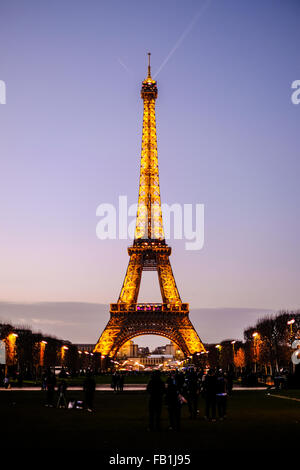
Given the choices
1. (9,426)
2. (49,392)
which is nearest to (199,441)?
(9,426)

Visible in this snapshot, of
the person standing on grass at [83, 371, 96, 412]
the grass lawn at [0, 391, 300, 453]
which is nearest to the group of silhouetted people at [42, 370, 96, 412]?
the person standing on grass at [83, 371, 96, 412]

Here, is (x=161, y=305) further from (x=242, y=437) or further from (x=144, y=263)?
(x=242, y=437)

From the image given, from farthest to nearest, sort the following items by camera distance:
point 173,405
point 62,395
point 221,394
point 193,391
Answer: point 62,395 < point 193,391 < point 221,394 < point 173,405

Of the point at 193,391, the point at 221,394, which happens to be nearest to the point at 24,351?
Answer: the point at 193,391

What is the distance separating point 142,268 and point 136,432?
85865 mm

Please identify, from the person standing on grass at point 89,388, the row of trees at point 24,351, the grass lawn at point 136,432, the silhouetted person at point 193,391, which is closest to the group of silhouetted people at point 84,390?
the person standing on grass at point 89,388

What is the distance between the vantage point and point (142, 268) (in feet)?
344

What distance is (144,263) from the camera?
106125 millimetres

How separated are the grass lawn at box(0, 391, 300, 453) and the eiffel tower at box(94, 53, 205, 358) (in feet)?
242

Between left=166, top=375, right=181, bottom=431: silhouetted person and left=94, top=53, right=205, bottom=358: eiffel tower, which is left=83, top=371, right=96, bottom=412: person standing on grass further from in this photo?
left=94, top=53, right=205, bottom=358: eiffel tower

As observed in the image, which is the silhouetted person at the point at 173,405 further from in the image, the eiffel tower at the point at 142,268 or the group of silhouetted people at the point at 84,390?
the eiffel tower at the point at 142,268

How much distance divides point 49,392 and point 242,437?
627 inches

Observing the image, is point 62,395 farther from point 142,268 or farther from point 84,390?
point 142,268

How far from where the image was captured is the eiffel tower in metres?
102
